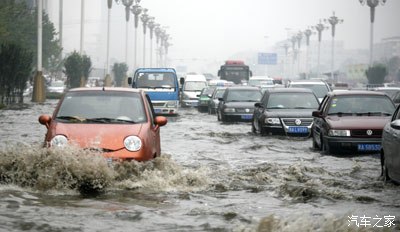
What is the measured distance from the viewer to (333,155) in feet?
60.7

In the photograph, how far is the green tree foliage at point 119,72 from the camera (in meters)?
100

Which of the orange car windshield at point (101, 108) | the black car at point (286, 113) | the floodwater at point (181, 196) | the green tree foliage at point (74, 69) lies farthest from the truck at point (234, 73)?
the orange car windshield at point (101, 108)

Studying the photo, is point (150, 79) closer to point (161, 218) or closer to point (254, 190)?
point (254, 190)

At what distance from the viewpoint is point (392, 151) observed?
12359mm

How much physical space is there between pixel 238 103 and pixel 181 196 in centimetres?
2275

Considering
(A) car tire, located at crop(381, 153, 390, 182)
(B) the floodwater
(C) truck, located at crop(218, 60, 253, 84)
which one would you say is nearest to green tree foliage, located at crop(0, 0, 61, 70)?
(C) truck, located at crop(218, 60, 253, 84)

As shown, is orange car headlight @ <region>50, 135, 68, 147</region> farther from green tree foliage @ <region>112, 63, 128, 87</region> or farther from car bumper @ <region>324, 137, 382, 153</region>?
green tree foliage @ <region>112, 63, 128, 87</region>

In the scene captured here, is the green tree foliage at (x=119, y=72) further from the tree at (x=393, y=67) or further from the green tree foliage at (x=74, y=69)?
the tree at (x=393, y=67)

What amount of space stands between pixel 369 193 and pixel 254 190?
1604mm

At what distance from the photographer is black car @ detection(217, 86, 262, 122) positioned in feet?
110

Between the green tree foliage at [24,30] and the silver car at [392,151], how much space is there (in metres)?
35.6

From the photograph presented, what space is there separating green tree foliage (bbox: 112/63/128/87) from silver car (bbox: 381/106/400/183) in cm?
8756

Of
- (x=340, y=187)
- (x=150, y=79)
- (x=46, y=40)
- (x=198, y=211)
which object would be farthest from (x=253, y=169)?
(x=46, y=40)

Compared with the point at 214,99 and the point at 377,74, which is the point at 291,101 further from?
the point at 377,74
